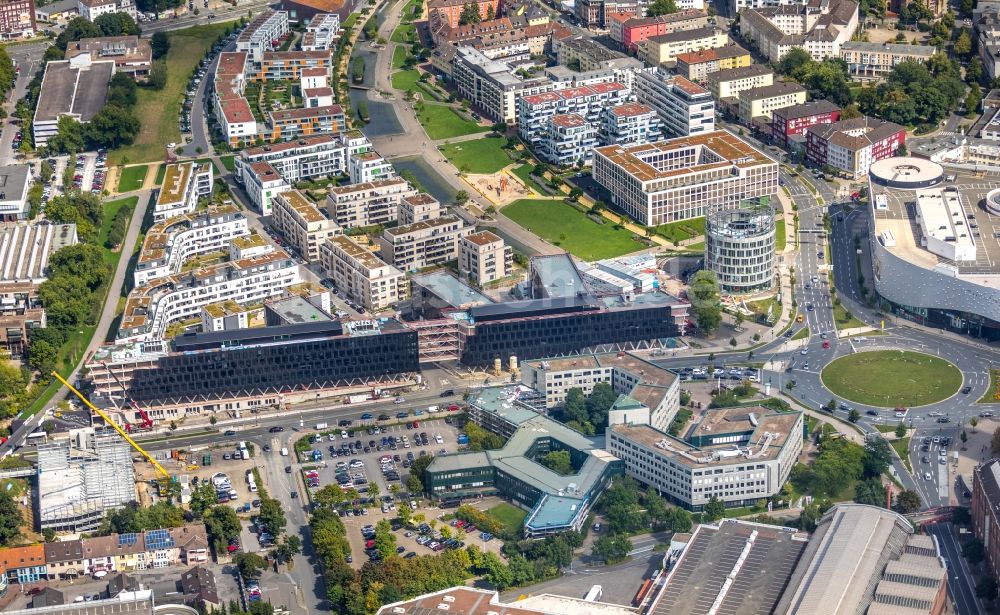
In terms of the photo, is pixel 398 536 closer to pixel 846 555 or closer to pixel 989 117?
pixel 846 555

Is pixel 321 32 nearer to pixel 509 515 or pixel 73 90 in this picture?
pixel 73 90

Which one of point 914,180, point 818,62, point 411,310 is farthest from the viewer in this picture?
point 818,62

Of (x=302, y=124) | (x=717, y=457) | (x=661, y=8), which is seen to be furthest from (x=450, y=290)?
(x=661, y=8)

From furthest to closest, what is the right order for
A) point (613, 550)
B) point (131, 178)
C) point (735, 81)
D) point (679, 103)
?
point (735, 81) → point (679, 103) → point (131, 178) → point (613, 550)

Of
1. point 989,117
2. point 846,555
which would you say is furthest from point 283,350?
point 989,117

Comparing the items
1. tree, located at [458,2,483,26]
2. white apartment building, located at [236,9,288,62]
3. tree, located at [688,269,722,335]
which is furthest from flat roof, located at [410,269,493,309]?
tree, located at [458,2,483,26]

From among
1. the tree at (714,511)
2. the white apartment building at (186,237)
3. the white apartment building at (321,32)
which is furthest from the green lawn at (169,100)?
the tree at (714,511)
